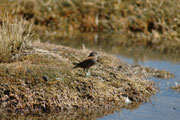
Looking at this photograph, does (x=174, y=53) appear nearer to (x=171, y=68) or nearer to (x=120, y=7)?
(x=171, y=68)

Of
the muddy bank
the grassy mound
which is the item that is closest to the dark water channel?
the muddy bank

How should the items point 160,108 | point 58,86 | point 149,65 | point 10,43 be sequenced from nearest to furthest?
point 58,86
point 160,108
point 10,43
point 149,65

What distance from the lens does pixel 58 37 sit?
17.8 meters

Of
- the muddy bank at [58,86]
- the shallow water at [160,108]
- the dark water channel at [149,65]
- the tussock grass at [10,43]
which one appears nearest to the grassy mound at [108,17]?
the dark water channel at [149,65]

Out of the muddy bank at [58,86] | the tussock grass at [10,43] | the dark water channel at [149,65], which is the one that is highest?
the tussock grass at [10,43]

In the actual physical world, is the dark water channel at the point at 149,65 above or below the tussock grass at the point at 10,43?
below

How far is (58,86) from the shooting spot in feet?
26.8

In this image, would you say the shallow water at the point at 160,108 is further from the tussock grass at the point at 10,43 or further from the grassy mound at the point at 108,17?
the grassy mound at the point at 108,17

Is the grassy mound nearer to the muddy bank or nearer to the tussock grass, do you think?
the tussock grass

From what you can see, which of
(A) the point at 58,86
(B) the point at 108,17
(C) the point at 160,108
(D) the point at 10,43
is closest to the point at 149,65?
(C) the point at 160,108

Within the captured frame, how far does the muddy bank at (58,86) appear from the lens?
7.74 m

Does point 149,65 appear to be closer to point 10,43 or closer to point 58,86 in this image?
point 10,43

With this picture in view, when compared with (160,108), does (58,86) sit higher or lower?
higher

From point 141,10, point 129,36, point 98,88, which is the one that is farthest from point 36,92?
point 141,10
